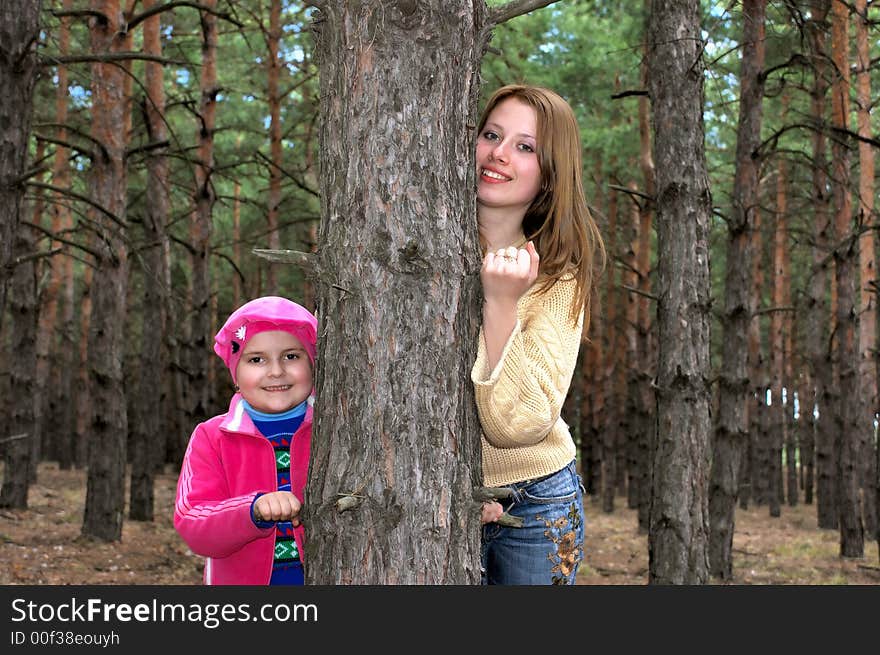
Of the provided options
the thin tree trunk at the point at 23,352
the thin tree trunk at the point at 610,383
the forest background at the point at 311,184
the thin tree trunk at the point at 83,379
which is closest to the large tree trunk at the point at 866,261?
the forest background at the point at 311,184

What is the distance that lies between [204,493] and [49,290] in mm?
15780

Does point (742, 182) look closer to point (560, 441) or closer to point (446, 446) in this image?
point (560, 441)

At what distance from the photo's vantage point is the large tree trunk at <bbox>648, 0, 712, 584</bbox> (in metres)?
6.41

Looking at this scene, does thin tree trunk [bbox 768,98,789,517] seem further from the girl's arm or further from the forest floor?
the girl's arm

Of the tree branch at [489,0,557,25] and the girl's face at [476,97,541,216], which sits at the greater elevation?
the tree branch at [489,0,557,25]

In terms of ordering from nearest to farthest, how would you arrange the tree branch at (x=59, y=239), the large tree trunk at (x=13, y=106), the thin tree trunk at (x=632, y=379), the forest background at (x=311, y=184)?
1. the large tree trunk at (x=13, y=106)
2. the tree branch at (x=59, y=239)
3. the forest background at (x=311, y=184)
4. the thin tree trunk at (x=632, y=379)

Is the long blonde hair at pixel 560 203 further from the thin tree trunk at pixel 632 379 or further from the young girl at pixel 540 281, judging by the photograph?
the thin tree trunk at pixel 632 379

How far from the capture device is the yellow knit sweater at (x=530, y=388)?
7.36 ft

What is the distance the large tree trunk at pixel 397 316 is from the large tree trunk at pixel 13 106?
13.4 ft

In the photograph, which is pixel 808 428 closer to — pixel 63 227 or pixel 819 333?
pixel 819 333

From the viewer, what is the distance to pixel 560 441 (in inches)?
106

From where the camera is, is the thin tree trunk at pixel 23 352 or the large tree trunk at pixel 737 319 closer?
the large tree trunk at pixel 737 319

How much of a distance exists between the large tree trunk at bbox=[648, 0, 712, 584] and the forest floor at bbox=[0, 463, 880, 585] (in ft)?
8.94

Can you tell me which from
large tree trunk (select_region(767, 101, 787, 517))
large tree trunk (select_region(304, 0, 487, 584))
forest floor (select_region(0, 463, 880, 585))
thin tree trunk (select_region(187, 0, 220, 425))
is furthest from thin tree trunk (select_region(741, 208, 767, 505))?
large tree trunk (select_region(304, 0, 487, 584))
